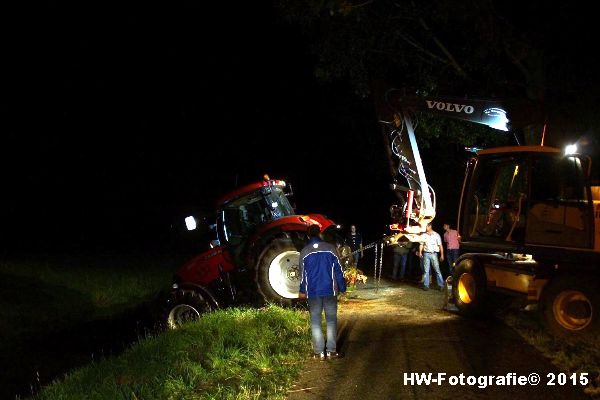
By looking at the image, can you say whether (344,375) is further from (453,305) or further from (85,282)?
(85,282)

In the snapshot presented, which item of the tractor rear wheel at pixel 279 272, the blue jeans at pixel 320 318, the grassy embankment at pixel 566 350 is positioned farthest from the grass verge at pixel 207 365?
the grassy embankment at pixel 566 350

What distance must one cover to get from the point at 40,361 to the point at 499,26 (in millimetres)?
11919

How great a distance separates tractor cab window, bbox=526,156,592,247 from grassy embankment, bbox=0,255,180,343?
11.5 meters

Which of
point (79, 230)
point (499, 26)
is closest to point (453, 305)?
point (499, 26)

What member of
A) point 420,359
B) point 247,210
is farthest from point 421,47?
point 420,359

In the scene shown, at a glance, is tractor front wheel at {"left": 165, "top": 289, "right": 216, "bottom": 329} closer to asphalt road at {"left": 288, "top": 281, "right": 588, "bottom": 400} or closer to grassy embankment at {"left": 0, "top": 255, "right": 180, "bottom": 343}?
asphalt road at {"left": 288, "top": 281, "right": 588, "bottom": 400}

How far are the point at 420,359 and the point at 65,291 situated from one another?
1309 cm

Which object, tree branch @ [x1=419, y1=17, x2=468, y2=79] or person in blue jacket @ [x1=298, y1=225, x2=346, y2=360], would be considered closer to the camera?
person in blue jacket @ [x1=298, y1=225, x2=346, y2=360]

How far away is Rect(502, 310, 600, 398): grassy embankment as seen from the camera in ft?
21.6

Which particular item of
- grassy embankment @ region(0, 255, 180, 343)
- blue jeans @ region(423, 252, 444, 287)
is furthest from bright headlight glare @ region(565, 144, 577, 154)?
grassy embankment @ region(0, 255, 180, 343)

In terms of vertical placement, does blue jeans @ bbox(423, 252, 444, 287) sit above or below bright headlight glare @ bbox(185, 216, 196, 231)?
below

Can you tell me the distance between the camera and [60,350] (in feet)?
40.4

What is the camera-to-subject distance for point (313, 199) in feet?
169

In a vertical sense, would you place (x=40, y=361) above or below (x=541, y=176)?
below
